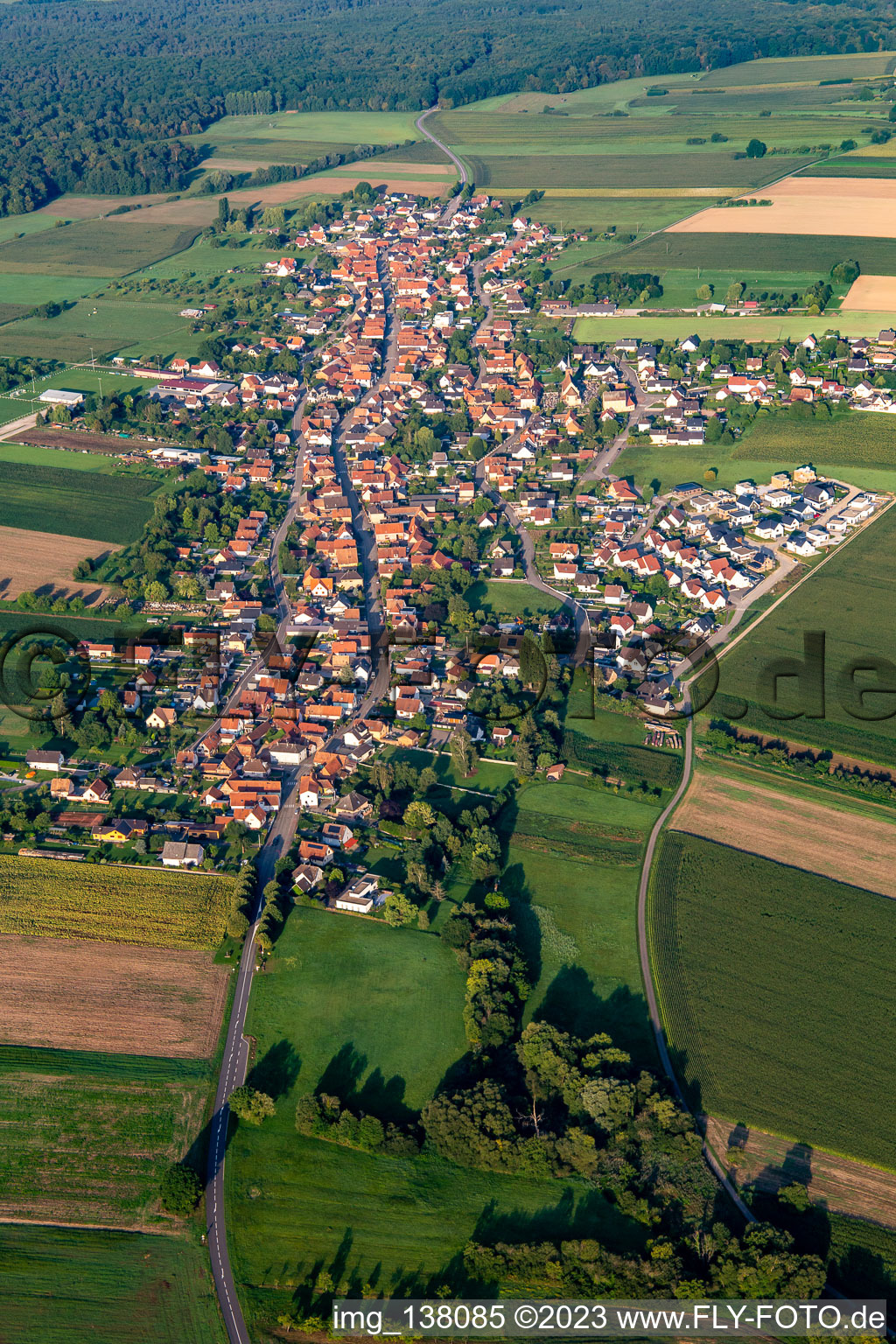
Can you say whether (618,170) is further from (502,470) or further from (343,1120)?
(343,1120)

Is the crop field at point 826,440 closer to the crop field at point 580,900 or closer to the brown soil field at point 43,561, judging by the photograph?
the crop field at point 580,900

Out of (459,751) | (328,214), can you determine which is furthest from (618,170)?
(459,751)

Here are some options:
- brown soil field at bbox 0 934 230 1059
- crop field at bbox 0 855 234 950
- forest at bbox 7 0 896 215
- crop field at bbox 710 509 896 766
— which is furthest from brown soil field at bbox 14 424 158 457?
forest at bbox 7 0 896 215

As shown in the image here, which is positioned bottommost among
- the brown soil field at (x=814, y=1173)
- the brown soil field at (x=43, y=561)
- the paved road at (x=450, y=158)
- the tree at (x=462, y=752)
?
the brown soil field at (x=814, y=1173)

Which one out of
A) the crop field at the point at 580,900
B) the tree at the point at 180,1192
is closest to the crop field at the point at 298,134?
the crop field at the point at 580,900

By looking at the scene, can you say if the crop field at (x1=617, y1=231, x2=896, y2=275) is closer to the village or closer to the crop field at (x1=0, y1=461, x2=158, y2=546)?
the village

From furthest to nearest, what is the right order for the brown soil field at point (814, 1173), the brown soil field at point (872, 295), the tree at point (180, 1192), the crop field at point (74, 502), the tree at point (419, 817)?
1. the brown soil field at point (872, 295)
2. the crop field at point (74, 502)
3. the tree at point (419, 817)
4. the brown soil field at point (814, 1173)
5. the tree at point (180, 1192)
